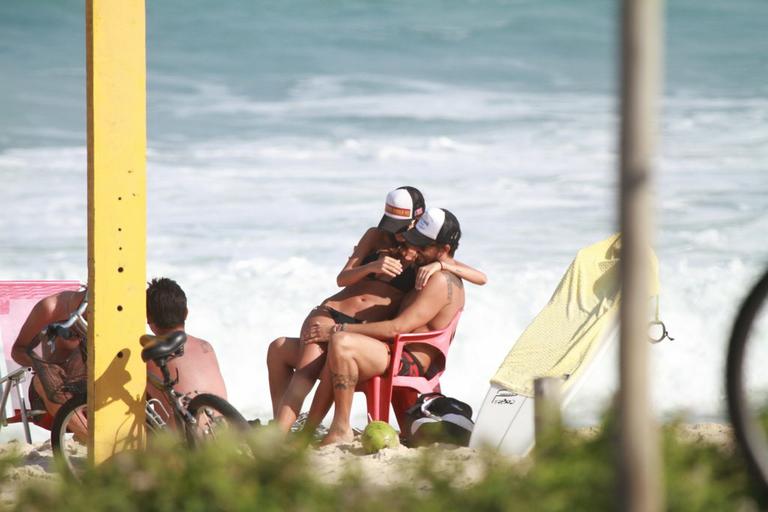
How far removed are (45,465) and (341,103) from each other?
14665 mm

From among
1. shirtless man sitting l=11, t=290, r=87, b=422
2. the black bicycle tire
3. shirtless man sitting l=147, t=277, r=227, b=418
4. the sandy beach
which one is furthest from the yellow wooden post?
the black bicycle tire

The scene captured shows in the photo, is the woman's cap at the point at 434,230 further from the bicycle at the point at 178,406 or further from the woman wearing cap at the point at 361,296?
the bicycle at the point at 178,406

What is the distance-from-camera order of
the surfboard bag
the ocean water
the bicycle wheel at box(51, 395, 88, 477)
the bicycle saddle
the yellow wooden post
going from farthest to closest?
the ocean water < the surfboard bag < the bicycle wheel at box(51, 395, 88, 477) < the bicycle saddle < the yellow wooden post

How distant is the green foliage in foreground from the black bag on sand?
238 centimetres

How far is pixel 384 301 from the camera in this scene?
5.99 m

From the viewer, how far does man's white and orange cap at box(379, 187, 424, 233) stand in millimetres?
5918

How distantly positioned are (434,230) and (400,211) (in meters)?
0.25

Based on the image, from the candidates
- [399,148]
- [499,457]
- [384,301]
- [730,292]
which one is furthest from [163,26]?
[499,457]

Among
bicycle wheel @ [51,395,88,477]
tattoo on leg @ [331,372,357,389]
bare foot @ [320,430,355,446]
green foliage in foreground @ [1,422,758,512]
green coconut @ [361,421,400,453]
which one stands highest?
green foliage in foreground @ [1,422,758,512]

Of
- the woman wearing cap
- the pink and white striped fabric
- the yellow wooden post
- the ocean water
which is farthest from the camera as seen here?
the ocean water

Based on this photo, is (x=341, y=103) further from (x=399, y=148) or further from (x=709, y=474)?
(x=709, y=474)

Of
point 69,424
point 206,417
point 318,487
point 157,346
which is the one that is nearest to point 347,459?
point 206,417

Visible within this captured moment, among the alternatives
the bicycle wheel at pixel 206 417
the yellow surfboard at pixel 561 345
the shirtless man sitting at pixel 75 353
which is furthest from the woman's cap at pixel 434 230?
the bicycle wheel at pixel 206 417

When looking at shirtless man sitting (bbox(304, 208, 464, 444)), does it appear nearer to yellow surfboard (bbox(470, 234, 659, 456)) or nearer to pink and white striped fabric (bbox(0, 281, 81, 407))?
yellow surfboard (bbox(470, 234, 659, 456))
